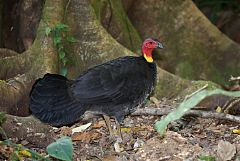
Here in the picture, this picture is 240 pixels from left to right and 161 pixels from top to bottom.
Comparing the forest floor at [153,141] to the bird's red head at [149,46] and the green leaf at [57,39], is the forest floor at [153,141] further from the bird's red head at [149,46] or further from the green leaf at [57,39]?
the green leaf at [57,39]

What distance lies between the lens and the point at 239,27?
10.8 metres

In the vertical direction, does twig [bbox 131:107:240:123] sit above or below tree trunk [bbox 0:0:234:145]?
below

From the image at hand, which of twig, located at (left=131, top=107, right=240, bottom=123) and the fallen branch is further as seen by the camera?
twig, located at (left=131, top=107, right=240, bottom=123)

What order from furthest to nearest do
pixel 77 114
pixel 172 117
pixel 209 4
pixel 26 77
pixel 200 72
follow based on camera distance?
pixel 209 4 → pixel 200 72 → pixel 26 77 → pixel 77 114 → pixel 172 117

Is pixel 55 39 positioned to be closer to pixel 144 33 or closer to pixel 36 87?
pixel 36 87

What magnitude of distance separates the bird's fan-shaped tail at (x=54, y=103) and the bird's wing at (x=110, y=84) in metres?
0.09

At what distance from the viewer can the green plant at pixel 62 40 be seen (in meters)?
5.95

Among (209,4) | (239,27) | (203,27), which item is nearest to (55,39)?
(203,27)

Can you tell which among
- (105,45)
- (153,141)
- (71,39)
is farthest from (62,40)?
(153,141)

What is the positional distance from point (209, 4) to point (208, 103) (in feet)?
14.7

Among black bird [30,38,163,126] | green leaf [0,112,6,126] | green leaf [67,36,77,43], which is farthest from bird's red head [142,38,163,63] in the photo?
green leaf [0,112,6,126]

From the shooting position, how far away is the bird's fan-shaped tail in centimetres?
498

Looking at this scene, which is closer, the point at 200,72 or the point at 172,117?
the point at 172,117

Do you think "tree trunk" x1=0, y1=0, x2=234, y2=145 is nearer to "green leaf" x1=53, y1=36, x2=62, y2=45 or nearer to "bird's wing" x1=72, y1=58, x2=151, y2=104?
"green leaf" x1=53, y1=36, x2=62, y2=45
